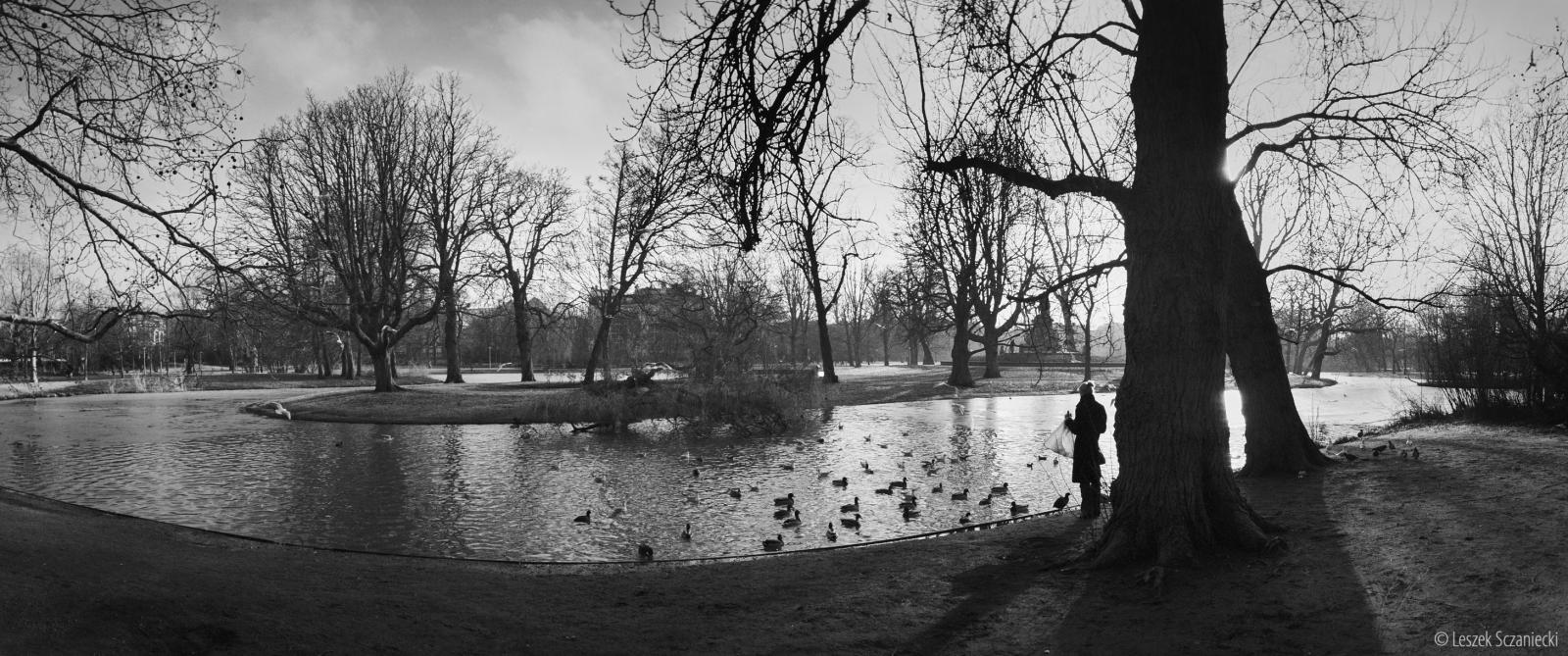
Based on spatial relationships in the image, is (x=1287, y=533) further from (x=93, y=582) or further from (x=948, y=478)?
(x=93, y=582)

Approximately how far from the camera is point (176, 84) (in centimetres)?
798

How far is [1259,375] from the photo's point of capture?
414 inches

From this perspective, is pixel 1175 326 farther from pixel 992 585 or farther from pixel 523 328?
pixel 523 328

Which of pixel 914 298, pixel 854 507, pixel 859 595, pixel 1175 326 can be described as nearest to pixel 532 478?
pixel 854 507

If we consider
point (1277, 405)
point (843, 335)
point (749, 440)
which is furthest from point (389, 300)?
point (843, 335)

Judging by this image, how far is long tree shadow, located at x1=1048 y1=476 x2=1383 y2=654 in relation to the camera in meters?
4.86

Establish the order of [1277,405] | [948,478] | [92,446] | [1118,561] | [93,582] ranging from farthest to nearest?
1. [92,446]
2. [948,478]
3. [1277,405]
4. [1118,561]
5. [93,582]

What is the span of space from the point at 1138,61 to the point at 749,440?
13542 mm

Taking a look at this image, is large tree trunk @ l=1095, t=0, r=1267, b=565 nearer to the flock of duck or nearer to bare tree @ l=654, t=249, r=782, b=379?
the flock of duck

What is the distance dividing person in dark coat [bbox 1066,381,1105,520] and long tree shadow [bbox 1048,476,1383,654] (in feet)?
7.79

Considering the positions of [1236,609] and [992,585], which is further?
[992,585]

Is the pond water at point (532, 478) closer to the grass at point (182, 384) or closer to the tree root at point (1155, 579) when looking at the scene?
the tree root at point (1155, 579)

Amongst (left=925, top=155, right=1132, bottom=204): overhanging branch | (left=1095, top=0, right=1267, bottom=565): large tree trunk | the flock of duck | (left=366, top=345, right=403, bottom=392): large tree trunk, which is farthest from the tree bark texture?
(left=1095, top=0, right=1267, bottom=565): large tree trunk

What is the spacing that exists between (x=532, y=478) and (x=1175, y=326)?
10498 millimetres
